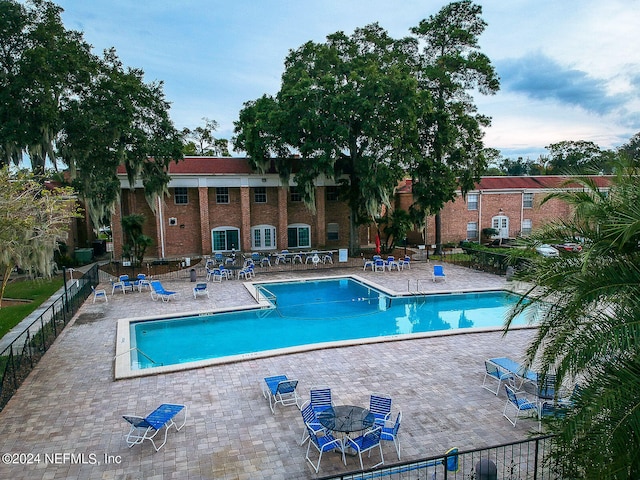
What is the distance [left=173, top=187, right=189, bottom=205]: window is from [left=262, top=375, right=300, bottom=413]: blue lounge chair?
20987 millimetres

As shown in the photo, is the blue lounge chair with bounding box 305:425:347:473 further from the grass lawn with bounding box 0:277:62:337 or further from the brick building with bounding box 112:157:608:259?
the brick building with bounding box 112:157:608:259

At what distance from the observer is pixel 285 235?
29266mm

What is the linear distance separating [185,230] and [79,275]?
23.1 ft

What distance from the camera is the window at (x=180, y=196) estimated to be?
2742 cm

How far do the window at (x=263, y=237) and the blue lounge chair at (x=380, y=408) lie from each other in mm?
22339

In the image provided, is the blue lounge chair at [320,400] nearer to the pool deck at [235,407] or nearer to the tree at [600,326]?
the pool deck at [235,407]

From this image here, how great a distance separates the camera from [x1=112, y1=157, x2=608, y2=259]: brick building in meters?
27.2

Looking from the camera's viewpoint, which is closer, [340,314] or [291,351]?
[291,351]

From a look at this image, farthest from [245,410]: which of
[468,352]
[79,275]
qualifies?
[79,275]

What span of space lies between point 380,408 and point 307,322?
335 inches

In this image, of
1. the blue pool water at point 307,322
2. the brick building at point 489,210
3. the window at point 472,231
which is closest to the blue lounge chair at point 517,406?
the blue pool water at point 307,322

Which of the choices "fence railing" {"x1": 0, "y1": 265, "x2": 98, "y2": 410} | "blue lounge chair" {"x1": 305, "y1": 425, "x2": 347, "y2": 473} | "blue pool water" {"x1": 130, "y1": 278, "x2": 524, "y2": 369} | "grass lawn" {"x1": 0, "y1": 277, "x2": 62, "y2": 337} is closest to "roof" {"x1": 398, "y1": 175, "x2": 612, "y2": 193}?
"blue pool water" {"x1": 130, "y1": 278, "x2": 524, "y2": 369}

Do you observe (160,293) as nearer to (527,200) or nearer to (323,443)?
(323,443)

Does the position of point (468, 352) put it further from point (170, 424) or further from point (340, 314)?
point (170, 424)
